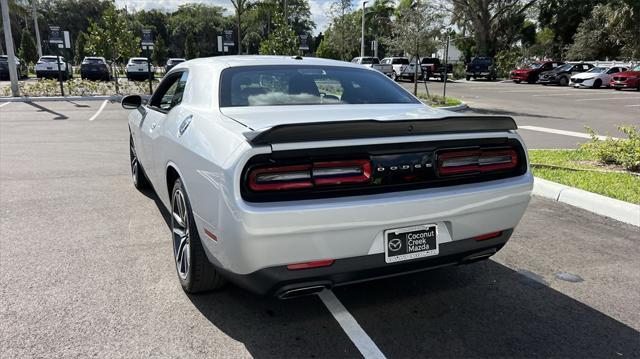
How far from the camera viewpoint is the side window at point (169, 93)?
4.27 meters

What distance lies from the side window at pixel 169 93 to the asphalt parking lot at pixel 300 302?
1193mm

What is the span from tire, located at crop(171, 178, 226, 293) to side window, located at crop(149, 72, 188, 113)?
38.8 inches

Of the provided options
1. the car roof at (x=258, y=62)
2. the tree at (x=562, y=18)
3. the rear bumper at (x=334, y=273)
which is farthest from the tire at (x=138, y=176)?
the tree at (x=562, y=18)

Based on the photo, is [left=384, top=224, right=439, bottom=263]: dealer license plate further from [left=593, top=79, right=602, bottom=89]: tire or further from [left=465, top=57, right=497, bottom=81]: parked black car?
[left=465, top=57, right=497, bottom=81]: parked black car

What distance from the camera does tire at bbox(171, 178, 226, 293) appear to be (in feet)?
10.5

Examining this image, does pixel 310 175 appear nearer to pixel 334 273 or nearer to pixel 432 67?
pixel 334 273

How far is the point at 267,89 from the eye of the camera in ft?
12.6

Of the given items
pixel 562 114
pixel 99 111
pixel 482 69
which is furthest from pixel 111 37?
pixel 482 69

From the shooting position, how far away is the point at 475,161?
3.10 m

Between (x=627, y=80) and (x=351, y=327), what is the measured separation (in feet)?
101

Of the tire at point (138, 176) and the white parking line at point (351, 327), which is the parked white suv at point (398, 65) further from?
the white parking line at point (351, 327)

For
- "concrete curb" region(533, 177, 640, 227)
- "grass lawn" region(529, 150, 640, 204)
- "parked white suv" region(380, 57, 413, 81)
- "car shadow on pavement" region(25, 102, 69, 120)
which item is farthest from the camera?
"parked white suv" region(380, 57, 413, 81)

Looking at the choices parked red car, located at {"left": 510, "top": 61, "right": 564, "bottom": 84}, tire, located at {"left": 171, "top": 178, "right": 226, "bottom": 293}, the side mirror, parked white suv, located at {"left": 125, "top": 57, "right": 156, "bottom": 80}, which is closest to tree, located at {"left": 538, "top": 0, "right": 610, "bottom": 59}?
parked red car, located at {"left": 510, "top": 61, "right": 564, "bottom": 84}

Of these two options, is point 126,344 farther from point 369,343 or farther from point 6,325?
point 369,343
